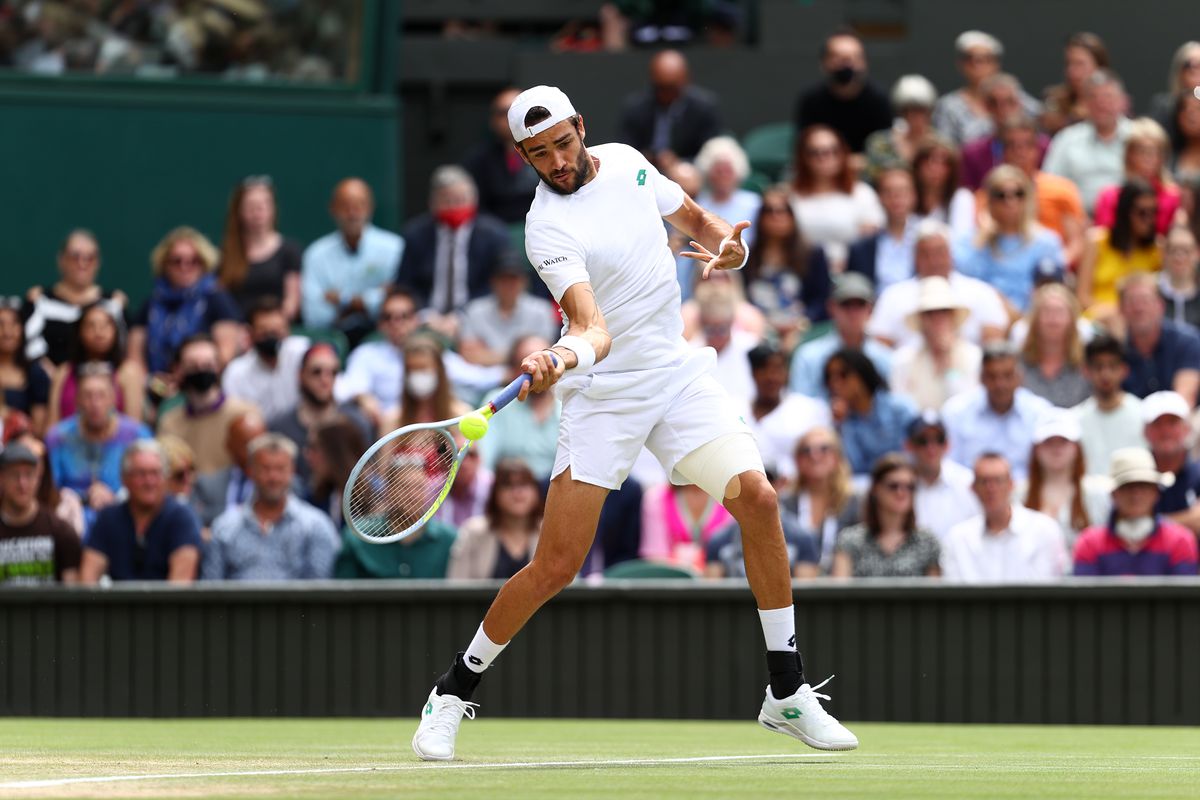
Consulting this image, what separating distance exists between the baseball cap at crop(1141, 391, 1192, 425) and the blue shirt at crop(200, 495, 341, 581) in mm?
3991

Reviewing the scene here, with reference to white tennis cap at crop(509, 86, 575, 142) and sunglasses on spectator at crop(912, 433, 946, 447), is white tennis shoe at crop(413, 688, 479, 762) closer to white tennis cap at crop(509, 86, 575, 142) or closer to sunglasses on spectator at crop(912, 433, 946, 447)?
white tennis cap at crop(509, 86, 575, 142)

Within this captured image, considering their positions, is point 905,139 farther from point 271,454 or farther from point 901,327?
point 271,454

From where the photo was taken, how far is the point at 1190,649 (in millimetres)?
9781

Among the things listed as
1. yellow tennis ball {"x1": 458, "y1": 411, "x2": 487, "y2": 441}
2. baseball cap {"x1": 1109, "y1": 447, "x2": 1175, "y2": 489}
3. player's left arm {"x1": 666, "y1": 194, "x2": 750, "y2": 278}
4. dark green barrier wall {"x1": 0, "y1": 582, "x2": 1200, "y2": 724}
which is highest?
player's left arm {"x1": 666, "y1": 194, "x2": 750, "y2": 278}

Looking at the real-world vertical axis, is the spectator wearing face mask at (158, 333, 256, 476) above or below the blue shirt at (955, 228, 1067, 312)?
below

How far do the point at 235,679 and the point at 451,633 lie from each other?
106 centimetres

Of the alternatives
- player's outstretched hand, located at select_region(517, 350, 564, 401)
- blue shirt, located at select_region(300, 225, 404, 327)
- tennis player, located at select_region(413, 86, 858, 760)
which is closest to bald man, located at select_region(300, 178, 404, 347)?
blue shirt, located at select_region(300, 225, 404, 327)

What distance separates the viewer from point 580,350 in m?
6.25

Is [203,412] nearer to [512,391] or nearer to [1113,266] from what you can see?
[1113,266]

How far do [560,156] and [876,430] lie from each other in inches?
200

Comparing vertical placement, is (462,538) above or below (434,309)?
below

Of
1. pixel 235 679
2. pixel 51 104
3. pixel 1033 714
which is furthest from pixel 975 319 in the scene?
pixel 51 104

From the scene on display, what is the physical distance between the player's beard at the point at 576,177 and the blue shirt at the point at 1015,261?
621 cm

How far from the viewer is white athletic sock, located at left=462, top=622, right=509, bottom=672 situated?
6762 millimetres
